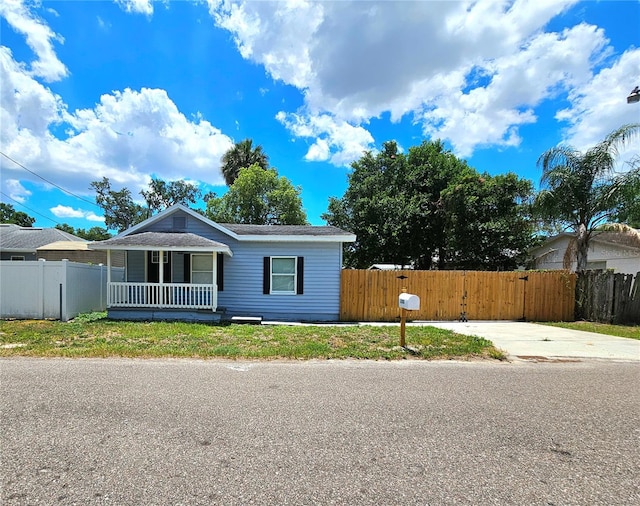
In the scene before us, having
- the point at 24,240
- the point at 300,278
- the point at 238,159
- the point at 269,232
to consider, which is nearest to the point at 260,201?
the point at 238,159

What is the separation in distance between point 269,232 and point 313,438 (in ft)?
34.1

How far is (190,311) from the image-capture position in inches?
461

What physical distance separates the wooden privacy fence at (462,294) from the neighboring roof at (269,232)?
1.33 m

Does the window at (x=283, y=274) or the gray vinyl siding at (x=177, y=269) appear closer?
the window at (x=283, y=274)

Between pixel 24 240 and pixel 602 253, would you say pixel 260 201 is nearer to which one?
pixel 24 240

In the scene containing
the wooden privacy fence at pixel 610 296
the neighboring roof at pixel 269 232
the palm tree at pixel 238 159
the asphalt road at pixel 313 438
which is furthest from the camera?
the palm tree at pixel 238 159

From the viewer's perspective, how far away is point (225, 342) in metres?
8.10

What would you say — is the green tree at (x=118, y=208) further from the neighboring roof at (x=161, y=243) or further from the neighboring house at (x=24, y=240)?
the neighboring roof at (x=161, y=243)

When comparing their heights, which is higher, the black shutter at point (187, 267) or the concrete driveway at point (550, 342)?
the black shutter at point (187, 267)

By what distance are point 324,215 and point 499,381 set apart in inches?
858

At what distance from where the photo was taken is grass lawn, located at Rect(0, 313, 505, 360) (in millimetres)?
7074

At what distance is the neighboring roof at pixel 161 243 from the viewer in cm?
1151

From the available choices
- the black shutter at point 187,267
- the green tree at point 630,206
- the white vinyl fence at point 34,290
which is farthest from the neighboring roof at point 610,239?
the white vinyl fence at point 34,290

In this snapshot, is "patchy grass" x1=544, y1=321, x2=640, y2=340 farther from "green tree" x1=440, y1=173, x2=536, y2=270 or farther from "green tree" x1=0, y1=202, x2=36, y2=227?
"green tree" x1=0, y1=202, x2=36, y2=227
